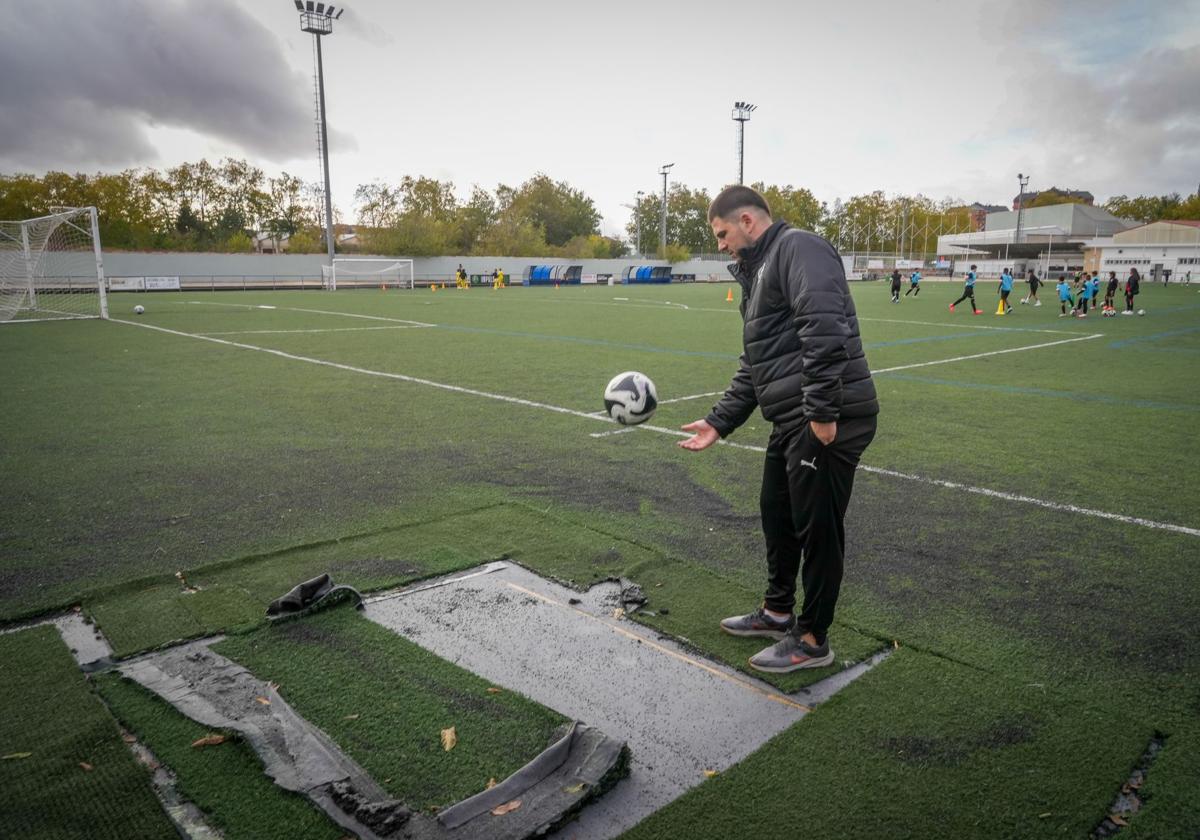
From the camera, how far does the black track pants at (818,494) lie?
3.50 m

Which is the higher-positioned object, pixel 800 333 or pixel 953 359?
pixel 800 333

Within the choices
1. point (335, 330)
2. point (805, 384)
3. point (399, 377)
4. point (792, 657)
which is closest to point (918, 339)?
point (399, 377)

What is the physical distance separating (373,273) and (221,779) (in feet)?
181

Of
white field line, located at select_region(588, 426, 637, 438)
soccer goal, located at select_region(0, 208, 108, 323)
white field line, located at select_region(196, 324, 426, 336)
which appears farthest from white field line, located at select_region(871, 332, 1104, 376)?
soccer goal, located at select_region(0, 208, 108, 323)

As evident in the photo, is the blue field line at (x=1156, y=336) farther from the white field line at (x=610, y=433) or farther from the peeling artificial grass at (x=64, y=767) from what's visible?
the peeling artificial grass at (x=64, y=767)

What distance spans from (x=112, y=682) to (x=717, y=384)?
10.2 metres

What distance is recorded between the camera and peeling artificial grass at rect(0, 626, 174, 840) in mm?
2615

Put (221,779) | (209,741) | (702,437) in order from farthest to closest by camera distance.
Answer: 1. (702,437)
2. (209,741)
3. (221,779)

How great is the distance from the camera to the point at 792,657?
3.71m

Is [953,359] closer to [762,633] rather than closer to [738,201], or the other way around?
[762,633]

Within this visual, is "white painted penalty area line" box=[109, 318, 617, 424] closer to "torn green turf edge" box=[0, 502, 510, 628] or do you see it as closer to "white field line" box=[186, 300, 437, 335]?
"torn green turf edge" box=[0, 502, 510, 628]

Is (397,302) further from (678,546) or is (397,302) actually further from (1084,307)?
(678,546)

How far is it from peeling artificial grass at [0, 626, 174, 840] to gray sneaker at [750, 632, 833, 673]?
2.49 meters

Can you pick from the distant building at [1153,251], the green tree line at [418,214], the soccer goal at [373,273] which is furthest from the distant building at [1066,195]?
the soccer goal at [373,273]
